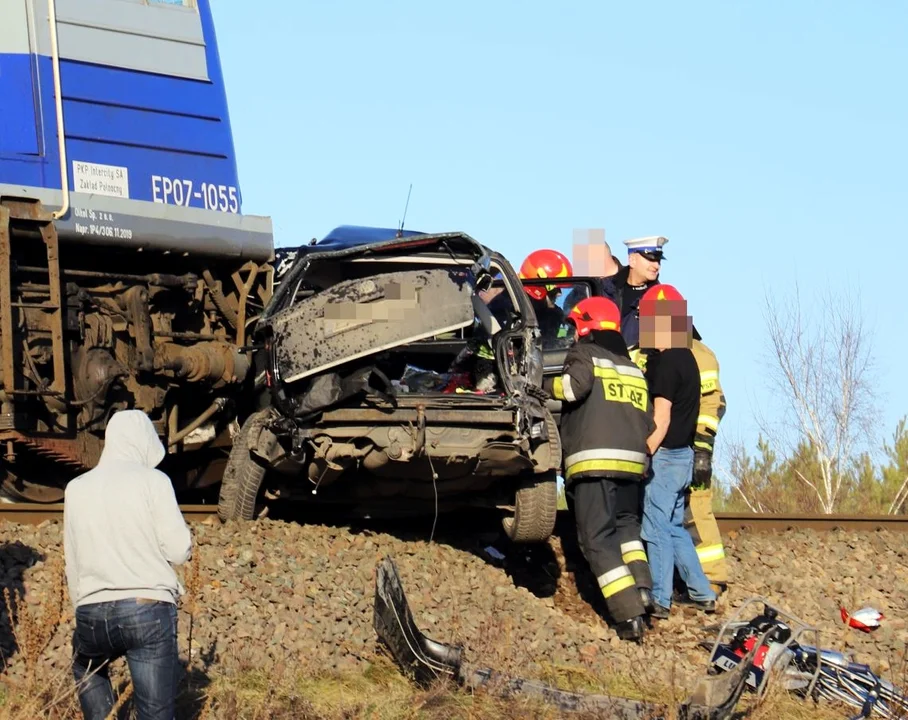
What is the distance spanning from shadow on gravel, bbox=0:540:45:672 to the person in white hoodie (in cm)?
127

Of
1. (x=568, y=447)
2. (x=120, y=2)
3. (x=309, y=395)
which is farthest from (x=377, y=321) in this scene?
(x=120, y=2)

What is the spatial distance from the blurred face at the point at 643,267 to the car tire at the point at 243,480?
2.67 meters

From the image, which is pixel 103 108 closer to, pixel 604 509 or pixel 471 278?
pixel 471 278

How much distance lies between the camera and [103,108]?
373 inches

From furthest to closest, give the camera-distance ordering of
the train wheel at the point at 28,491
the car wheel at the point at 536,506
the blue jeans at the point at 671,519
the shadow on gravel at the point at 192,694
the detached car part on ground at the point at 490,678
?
1. the train wheel at the point at 28,491
2. the car wheel at the point at 536,506
3. the blue jeans at the point at 671,519
4. the detached car part on ground at the point at 490,678
5. the shadow on gravel at the point at 192,694

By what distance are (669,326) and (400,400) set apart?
173 cm

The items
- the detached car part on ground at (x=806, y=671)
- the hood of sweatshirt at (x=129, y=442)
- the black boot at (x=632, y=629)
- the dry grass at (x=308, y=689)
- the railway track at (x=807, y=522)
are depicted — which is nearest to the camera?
the hood of sweatshirt at (x=129, y=442)

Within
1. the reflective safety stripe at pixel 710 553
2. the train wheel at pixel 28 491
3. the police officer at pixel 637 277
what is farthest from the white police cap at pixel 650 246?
the train wheel at pixel 28 491

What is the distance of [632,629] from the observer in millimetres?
7977

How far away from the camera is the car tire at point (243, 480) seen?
867cm

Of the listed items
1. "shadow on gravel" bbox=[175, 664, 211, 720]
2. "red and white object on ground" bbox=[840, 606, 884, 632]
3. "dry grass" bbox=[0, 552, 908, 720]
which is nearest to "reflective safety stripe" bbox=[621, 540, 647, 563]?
"dry grass" bbox=[0, 552, 908, 720]

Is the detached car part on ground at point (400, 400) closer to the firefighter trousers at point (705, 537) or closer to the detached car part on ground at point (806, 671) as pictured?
the firefighter trousers at point (705, 537)

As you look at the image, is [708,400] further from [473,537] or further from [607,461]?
[473,537]

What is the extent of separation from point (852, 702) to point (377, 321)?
3.33 meters
